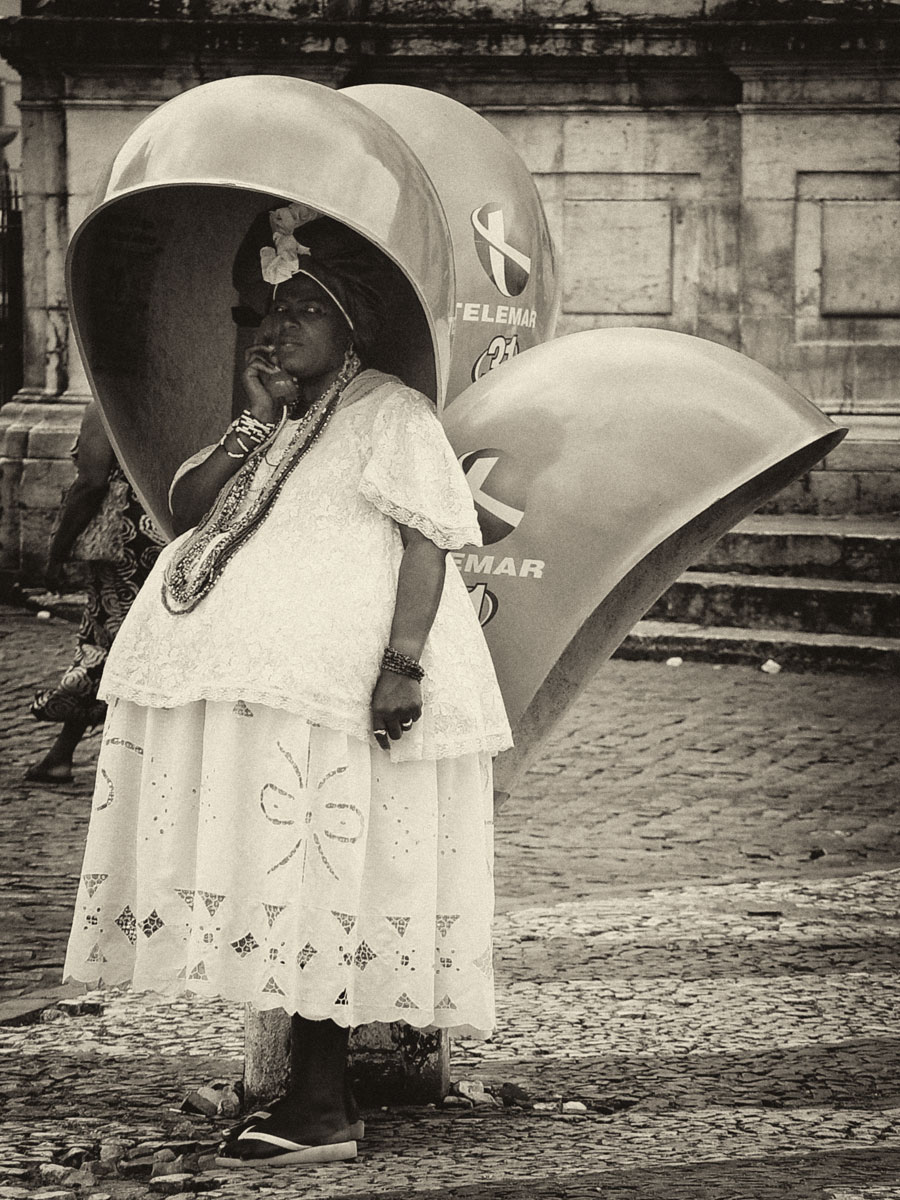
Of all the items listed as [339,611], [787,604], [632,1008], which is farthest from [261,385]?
[787,604]

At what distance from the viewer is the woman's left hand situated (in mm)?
3635

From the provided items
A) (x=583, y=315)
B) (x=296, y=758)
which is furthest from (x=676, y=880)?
(x=583, y=315)

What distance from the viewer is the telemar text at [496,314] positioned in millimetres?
5406

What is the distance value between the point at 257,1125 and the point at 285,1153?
0.08 m

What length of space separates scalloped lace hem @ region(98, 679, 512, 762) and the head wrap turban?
0.75 m

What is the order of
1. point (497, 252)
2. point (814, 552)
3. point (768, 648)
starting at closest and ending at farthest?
1. point (497, 252)
2. point (768, 648)
3. point (814, 552)

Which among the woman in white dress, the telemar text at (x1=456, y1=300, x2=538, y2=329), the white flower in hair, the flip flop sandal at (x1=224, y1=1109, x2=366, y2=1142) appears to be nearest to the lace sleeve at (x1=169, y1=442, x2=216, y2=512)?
the woman in white dress

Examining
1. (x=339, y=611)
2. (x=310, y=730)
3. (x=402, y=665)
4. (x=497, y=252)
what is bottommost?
(x=310, y=730)

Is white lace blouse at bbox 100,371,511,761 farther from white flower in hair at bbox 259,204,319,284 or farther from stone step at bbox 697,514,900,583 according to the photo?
stone step at bbox 697,514,900,583

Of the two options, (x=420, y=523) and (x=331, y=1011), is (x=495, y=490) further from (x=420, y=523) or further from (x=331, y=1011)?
(x=331, y=1011)

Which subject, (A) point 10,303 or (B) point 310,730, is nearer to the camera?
(B) point 310,730

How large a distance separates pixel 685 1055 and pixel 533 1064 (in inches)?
13.6

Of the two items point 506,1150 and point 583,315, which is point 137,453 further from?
A: point 583,315

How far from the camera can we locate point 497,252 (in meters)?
5.46
